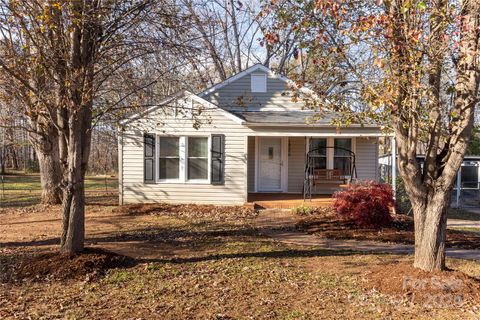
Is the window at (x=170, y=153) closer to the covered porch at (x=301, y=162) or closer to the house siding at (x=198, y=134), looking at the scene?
the house siding at (x=198, y=134)

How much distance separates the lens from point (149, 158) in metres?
13.1

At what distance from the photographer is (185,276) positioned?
589 cm

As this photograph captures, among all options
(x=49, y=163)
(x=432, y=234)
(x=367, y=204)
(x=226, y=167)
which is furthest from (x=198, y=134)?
(x=432, y=234)

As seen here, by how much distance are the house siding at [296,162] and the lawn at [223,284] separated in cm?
627

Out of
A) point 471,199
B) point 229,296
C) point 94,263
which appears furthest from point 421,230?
point 471,199

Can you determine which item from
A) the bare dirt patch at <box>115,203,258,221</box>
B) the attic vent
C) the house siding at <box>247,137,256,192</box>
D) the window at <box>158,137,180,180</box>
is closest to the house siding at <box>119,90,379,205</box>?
the window at <box>158,137,180,180</box>

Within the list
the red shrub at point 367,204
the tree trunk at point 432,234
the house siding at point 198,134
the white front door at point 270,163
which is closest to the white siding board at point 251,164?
the white front door at point 270,163

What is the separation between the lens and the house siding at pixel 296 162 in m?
14.9

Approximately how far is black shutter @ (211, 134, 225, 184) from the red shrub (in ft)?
Answer: 13.4

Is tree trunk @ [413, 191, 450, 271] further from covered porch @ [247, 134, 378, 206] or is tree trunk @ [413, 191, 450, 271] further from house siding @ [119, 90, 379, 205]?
covered porch @ [247, 134, 378, 206]

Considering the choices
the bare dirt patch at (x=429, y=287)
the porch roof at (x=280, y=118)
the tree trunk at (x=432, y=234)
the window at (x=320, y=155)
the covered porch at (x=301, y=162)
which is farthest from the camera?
the window at (x=320, y=155)

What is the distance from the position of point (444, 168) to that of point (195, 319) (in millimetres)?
3633

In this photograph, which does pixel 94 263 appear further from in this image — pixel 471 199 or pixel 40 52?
pixel 471 199

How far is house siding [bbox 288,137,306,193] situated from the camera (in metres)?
14.9
